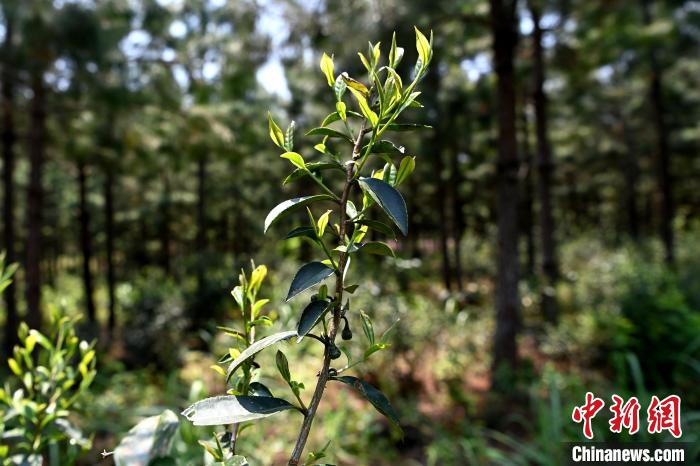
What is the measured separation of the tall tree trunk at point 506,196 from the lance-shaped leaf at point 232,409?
4655 mm

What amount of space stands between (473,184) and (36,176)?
509 inches

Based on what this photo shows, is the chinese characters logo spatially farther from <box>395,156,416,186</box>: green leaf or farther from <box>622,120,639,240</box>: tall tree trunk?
<box>622,120,639,240</box>: tall tree trunk

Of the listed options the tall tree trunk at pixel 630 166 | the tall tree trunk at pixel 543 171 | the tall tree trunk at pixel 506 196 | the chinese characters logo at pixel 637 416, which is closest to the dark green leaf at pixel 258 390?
the chinese characters logo at pixel 637 416

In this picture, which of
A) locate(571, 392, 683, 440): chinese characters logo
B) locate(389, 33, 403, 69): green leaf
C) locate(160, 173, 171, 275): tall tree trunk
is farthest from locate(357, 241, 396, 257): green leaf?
locate(160, 173, 171, 275): tall tree trunk

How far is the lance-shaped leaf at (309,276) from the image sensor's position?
614 mm

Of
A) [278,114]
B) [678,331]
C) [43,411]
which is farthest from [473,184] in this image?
[43,411]

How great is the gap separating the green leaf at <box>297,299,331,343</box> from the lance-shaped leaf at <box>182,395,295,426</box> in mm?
94

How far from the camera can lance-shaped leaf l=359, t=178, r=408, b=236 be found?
57 cm

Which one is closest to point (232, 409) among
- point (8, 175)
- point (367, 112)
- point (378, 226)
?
point (378, 226)

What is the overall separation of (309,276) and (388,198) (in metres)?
0.14

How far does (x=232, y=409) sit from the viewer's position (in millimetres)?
598

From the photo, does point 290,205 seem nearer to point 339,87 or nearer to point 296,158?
point 296,158

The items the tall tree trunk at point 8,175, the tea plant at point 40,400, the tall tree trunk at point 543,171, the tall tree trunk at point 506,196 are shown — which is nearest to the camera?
the tea plant at point 40,400

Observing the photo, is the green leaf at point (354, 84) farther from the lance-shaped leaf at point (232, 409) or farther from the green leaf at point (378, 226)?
the lance-shaped leaf at point (232, 409)
